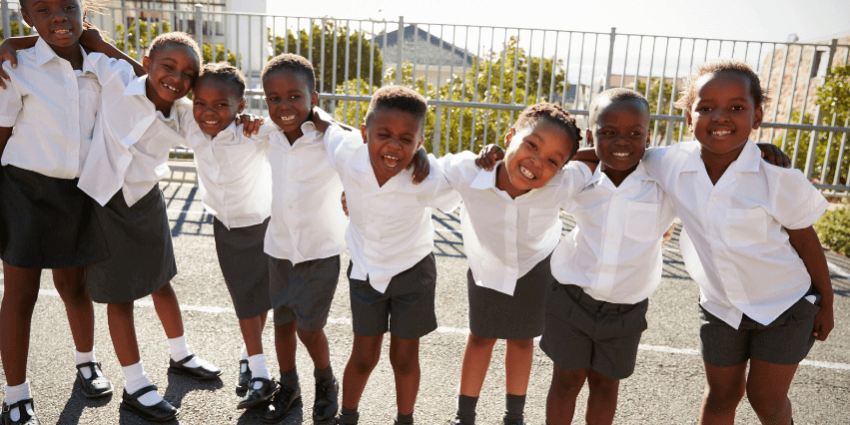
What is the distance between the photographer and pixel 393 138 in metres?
2.27

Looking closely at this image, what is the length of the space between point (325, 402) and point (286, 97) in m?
1.43

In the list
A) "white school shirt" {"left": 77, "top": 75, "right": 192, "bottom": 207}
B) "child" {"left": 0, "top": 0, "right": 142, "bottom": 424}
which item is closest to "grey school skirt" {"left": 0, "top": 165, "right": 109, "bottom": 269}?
"child" {"left": 0, "top": 0, "right": 142, "bottom": 424}

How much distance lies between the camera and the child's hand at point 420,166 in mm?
2287

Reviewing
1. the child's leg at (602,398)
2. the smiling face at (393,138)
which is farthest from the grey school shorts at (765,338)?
the smiling face at (393,138)

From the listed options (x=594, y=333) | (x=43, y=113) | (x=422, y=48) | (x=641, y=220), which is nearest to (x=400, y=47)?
(x=422, y=48)

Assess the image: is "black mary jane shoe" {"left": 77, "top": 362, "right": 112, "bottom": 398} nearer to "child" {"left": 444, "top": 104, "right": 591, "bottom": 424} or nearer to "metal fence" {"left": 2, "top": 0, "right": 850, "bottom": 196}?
"child" {"left": 444, "top": 104, "right": 591, "bottom": 424}

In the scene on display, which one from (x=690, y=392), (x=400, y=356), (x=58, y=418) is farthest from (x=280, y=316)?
(x=690, y=392)

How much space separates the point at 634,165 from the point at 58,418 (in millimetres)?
2771

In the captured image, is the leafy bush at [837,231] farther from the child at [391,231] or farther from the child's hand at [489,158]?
the child at [391,231]

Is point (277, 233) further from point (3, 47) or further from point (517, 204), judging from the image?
point (3, 47)

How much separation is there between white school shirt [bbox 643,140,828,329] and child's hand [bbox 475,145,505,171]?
2.09 ft

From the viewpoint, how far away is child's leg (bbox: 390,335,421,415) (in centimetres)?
242

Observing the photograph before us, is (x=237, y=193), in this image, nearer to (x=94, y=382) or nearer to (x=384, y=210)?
(x=384, y=210)

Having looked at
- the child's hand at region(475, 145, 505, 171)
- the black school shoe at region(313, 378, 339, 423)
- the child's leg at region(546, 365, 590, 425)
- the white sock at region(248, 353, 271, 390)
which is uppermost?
the child's hand at region(475, 145, 505, 171)
